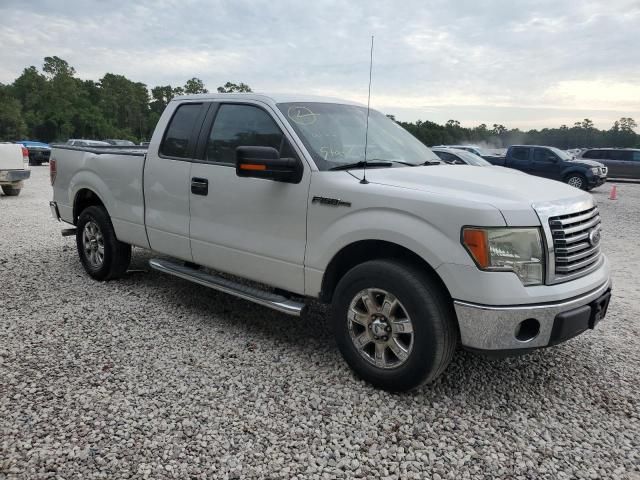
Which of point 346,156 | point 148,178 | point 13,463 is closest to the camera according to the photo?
point 13,463

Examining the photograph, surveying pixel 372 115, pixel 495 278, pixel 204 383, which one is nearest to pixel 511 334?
pixel 495 278

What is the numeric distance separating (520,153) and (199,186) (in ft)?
58.9

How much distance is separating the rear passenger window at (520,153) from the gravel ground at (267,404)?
15924 millimetres

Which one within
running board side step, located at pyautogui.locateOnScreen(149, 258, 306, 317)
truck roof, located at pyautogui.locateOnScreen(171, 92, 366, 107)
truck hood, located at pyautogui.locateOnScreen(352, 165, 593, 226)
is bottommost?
running board side step, located at pyautogui.locateOnScreen(149, 258, 306, 317)

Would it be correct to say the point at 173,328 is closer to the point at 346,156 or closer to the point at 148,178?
the point at 148,178

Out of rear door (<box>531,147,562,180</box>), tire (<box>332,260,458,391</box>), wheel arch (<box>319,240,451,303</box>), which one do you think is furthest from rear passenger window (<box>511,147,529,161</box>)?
tire (<box>332,260,458,391</box>)

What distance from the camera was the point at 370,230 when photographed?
325 cm

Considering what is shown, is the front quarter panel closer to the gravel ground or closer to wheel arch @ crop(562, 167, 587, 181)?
the gravel ground

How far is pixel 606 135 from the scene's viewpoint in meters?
77.2

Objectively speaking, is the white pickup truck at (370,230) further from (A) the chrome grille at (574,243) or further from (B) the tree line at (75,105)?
(B) the tree line at (75,105)

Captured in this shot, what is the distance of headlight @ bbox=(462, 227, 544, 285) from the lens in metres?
2.86

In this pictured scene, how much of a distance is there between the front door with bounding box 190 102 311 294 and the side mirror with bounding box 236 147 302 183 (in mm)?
79

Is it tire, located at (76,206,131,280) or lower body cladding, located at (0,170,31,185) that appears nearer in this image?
tire, located at (76,206,131,280)

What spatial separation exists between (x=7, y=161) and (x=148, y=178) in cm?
1017
